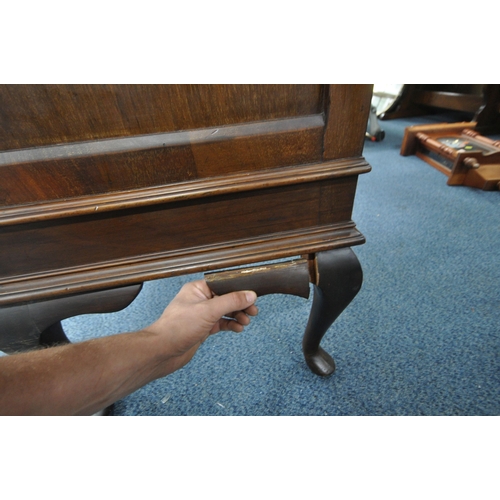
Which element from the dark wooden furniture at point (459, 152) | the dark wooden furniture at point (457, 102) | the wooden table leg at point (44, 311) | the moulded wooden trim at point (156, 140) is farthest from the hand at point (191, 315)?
the dark wooden furniture at point (457, 102)

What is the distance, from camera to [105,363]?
0.35 m

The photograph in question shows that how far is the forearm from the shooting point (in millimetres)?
285

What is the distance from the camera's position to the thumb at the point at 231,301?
0.40 m

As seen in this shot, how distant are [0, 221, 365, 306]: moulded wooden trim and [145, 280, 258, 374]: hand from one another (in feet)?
0.26

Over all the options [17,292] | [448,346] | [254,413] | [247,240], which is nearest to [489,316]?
[448,346]

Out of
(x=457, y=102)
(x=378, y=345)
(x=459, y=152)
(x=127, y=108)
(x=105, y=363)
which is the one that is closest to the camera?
(x=127, y=108)

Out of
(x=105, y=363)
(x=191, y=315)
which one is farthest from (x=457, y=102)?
(x=105, y=363)

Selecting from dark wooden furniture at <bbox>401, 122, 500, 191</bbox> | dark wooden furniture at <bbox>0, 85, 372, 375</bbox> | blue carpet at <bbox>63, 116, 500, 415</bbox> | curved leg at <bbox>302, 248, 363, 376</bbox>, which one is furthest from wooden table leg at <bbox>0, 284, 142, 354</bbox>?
dark wooden furniture at <bbox>401, 122, 500, 191</bbox>

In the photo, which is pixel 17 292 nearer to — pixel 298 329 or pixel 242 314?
pixel 242 314

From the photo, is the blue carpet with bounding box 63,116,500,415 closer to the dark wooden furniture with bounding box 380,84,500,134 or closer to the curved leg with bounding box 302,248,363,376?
the curved leg with bounding box 302,248,363,376

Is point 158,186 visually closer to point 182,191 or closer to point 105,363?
point 182,191

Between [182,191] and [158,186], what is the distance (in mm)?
25

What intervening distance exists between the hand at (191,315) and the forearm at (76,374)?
1.0 inches

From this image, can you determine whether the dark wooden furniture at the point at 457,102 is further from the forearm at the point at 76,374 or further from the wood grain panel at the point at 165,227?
the forearm at the point at 76,374
